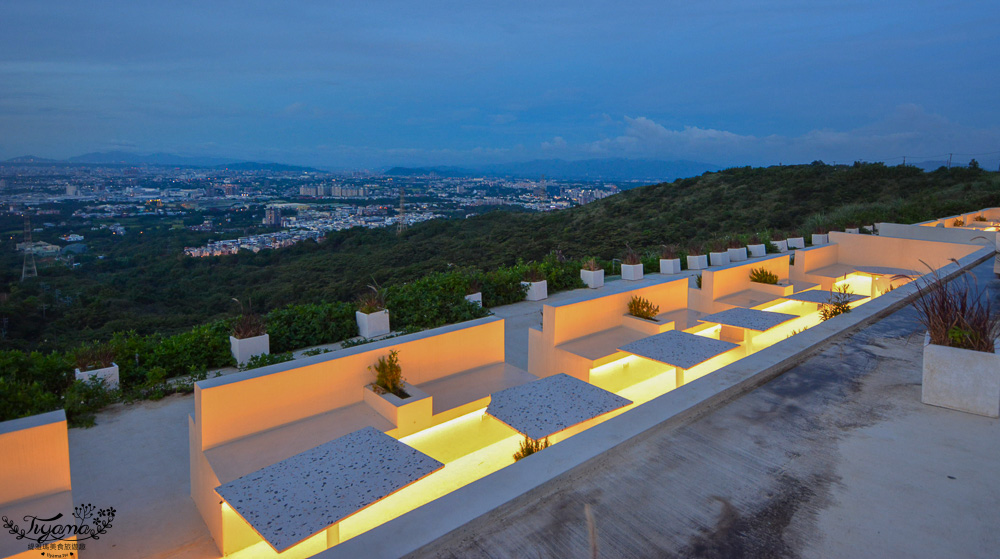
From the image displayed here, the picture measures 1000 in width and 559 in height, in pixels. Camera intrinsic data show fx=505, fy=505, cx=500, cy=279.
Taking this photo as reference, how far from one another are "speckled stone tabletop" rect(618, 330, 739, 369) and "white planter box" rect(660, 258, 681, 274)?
23.2 ft

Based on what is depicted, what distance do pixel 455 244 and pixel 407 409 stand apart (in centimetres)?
2159

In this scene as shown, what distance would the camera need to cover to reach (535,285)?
364 inches

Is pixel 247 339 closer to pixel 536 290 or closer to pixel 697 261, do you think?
pixel 536 290

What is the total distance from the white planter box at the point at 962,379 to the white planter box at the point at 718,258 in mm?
9019

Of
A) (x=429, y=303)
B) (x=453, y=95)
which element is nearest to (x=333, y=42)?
(x=429, y=303)

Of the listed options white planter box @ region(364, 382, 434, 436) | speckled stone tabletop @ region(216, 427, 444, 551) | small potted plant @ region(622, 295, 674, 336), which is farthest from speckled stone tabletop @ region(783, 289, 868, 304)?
speckled stone tabletop @ region(216, 427, 444, 551)

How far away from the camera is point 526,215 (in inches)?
1361

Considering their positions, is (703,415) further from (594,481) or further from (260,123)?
(260,123)

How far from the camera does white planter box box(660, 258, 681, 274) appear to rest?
1140cm

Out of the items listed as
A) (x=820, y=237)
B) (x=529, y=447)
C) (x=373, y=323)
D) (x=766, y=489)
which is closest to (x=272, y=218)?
(x=373, y=323)

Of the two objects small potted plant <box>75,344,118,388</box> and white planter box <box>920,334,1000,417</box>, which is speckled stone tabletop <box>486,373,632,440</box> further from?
small potted plant <box>75,344,118,388</box>

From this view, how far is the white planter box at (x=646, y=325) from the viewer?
5.22 m

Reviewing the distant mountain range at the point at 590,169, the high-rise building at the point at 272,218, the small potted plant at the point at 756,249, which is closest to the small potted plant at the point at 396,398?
the small potted plant at the point at 756,249

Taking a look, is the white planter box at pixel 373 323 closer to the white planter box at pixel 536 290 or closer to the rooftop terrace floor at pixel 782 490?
the white planter box at pixel 536 290
